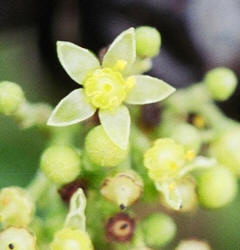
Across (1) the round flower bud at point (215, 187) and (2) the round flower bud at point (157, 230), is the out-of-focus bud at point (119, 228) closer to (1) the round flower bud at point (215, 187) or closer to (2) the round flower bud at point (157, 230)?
(2) the round flower bud at point (157, 230)

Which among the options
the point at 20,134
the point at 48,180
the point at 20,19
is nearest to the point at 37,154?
the point at 20,134

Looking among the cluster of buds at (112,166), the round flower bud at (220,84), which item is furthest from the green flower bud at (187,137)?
the round flower bud at (220,84)

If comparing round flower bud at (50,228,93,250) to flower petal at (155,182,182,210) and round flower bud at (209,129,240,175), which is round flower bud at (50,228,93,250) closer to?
flower petal at (155,182,182,210)

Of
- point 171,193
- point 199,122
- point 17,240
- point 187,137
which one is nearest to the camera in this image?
point 17,240

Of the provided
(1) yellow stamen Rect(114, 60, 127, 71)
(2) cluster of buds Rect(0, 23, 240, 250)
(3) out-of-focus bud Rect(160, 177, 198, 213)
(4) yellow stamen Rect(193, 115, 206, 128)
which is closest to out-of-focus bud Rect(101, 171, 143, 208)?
(2) cluster of buds Rect(0, 23, 240, 250)

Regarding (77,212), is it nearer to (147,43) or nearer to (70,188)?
(70,188)

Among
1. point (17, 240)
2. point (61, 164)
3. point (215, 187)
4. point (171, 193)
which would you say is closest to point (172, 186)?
point (171, 193)
